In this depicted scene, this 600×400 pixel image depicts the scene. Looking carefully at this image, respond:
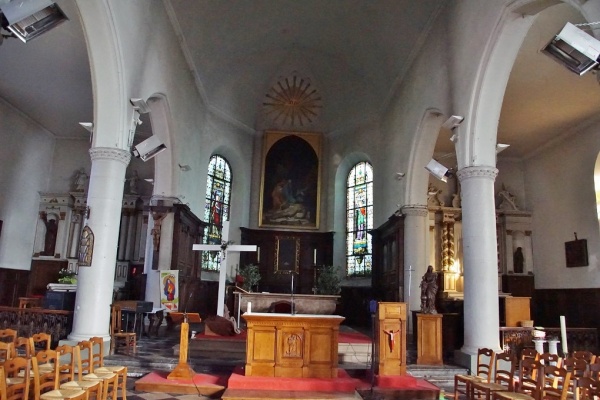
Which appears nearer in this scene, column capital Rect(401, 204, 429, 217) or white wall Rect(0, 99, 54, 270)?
column capital Rect(401, 204, 429, 217)

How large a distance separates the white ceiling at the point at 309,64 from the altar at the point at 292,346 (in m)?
7.50

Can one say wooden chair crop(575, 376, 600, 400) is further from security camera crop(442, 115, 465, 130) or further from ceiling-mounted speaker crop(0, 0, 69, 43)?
ceiling-mounted speaker crop(0, 0, 69, 43)

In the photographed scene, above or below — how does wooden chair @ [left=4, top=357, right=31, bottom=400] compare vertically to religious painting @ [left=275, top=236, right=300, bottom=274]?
below

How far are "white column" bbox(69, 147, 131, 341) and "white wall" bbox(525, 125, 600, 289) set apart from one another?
1205 centimetres

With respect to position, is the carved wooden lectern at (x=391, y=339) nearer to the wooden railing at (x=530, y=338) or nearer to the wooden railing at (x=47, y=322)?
the wooden railing at (x=530, y=338)

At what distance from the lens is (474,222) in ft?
30.8

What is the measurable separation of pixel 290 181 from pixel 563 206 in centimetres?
962

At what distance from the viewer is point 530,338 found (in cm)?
965

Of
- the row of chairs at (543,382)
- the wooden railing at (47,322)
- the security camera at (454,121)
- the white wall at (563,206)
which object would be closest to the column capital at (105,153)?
the wooden railing at (47,322)

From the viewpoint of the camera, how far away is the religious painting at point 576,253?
13.7 meters

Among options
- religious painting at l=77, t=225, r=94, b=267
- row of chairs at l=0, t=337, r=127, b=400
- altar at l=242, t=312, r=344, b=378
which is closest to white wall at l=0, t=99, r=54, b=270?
religious painting at l=77, t=225, r=94, b=267

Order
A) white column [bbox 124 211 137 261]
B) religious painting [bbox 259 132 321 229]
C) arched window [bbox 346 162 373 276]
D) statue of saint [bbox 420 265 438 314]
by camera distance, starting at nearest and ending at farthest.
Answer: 1. statue of saint [bbox 420 265 438 314]
2. white column [bbox 124 211 137 261]
3. arched window [bbox 346 162 373 276]
4. religious painting [bbox 259 132 321 229]

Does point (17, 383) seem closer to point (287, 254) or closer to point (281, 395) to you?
point (281, 395)

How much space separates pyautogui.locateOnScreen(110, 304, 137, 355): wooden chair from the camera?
9.18 meters
